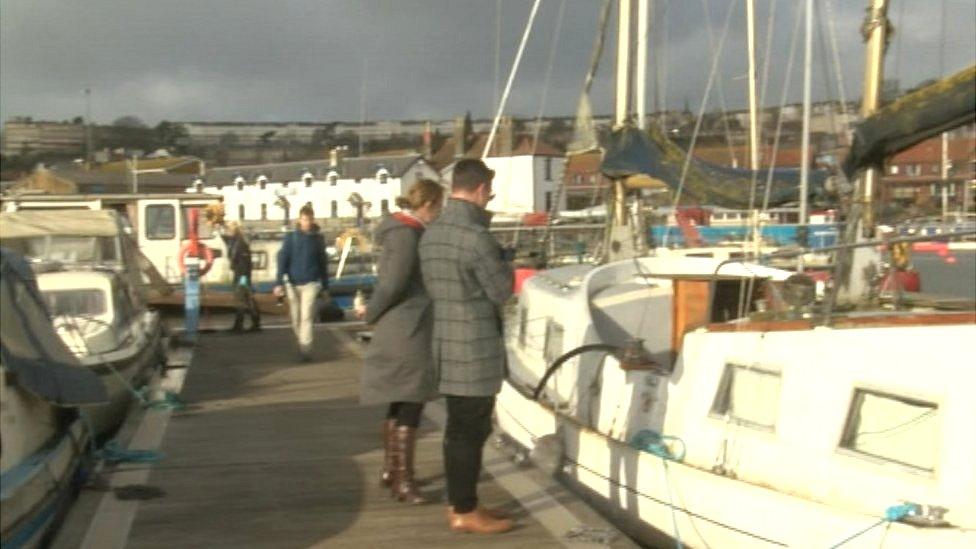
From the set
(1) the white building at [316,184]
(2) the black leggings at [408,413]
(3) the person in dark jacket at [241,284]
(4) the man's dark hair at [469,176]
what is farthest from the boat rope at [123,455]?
Result: (1) the white building at [316,184]

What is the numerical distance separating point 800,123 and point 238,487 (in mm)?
13032

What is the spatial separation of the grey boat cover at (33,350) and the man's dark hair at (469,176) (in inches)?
88.7

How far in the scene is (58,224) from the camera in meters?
17.7

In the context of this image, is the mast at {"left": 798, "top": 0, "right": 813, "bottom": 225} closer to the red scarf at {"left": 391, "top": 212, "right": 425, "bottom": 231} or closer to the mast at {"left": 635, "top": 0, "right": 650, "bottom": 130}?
the mast at {"left": 635, "top": 0, "right": 650, "bottom": 130}

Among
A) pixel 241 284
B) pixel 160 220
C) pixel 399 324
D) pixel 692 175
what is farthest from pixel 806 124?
pixel 160 220

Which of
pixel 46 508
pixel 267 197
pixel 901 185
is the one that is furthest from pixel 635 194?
pixel 267 197

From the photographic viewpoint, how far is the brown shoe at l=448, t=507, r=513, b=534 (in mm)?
6938

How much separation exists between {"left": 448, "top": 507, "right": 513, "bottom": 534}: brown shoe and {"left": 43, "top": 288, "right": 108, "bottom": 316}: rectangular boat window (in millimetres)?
7066

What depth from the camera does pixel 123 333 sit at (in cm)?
1283

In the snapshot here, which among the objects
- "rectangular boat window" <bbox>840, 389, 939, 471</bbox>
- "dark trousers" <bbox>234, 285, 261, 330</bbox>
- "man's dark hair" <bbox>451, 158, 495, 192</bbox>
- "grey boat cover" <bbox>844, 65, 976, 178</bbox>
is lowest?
"dark trousers" <bbox>234, 285, 261, 330</bbox>

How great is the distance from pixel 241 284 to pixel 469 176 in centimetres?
1321

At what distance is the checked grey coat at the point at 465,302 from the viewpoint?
636 centimetres

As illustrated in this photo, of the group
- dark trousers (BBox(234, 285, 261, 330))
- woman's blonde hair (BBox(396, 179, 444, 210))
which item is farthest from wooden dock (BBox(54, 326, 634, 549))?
dark trousers (BBox(234, 285, 261, 330))

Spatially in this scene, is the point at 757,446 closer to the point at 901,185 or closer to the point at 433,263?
the point at 433,263
